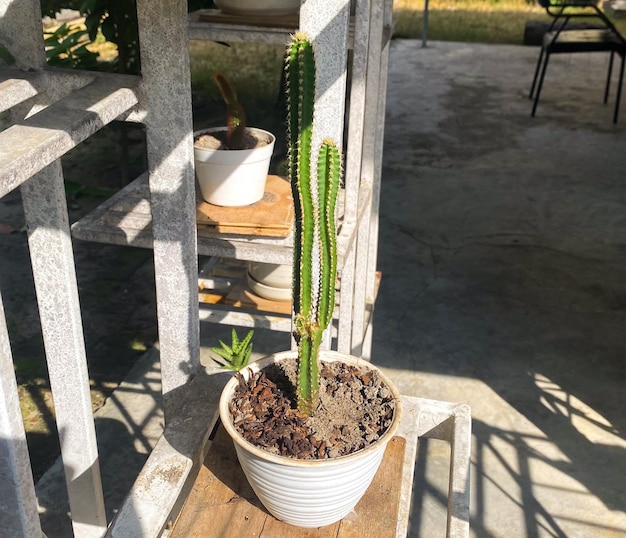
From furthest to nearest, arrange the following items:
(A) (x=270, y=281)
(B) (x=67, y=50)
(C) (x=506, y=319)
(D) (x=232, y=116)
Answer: (B) (x=67, y=50), (C) (x=506, y=319), (A) (x=270, y=281), (D) (x=232, y=116)

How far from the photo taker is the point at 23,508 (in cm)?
110

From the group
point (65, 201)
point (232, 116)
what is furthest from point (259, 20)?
point (65, 201)

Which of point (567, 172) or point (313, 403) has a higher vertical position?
point (313, 403)

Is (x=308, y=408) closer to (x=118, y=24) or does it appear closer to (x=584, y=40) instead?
(x=118, y=24)

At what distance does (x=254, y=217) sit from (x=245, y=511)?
0.95 metres

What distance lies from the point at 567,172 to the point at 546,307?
95.0 inches

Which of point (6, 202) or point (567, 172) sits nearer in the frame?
point (6, 202)

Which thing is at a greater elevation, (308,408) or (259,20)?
(259,20)

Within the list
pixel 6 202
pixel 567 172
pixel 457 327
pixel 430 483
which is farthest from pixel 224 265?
pixel 567 172

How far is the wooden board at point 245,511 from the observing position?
1.55m

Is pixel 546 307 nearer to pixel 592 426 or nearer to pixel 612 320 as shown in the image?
pixel 612 320

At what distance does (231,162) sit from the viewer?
228 cm

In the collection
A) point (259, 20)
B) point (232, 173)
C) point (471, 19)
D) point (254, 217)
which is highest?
point (259, 20)

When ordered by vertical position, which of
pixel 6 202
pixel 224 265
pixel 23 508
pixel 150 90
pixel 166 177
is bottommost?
pixel 6 202
